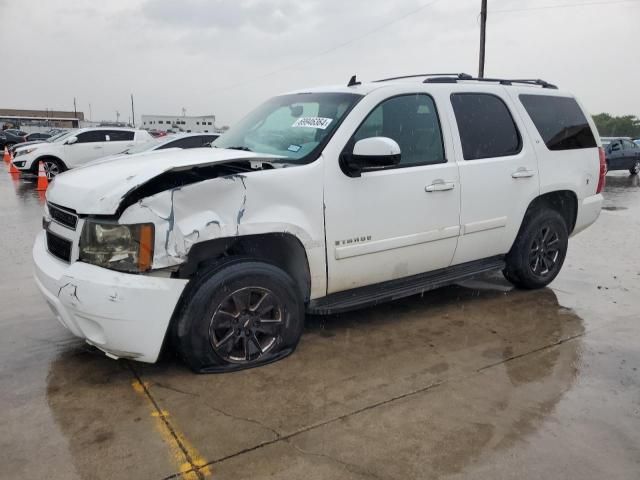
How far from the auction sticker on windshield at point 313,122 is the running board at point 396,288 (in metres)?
1.19

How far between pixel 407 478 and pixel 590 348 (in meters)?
2.17

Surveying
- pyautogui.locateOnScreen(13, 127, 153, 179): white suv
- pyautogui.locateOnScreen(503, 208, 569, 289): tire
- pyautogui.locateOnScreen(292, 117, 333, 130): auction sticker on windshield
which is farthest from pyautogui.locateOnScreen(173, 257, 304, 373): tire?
pyautogui.locateOnScreen(13, 127, 153, 179): white suv

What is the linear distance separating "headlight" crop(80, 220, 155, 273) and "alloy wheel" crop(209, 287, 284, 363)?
539 millimetres

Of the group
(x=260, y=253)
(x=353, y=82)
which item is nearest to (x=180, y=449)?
(x=260, y=253)

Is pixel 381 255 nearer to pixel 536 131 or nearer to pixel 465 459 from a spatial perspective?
pixel 465 459

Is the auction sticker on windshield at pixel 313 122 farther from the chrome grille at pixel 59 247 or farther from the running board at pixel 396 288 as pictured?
the chrome grille at pixel 59 247

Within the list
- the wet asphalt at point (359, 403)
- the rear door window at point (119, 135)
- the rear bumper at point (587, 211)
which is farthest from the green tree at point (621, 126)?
the wet asphalt at point (359, 403)

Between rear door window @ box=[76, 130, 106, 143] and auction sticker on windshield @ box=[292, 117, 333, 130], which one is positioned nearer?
auction sticker on windshield @ box=[292, 117, 333, 130]

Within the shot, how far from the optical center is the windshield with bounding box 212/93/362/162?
11.9 ft

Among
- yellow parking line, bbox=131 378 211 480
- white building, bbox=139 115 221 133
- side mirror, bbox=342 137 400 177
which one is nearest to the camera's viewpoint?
yellow parking line, bbox=131 378 211 480

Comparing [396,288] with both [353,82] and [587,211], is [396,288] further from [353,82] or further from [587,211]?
[587,211]

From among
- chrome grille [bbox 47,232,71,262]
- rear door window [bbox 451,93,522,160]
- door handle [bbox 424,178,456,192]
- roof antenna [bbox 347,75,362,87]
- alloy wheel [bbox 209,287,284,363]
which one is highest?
roof antenna [bbox 347,75,362,87]

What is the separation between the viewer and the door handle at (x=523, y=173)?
4468 mm

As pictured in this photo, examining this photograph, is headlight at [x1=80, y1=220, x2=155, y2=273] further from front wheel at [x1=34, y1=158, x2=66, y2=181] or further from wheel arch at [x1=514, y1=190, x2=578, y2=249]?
front wheel at [x1=34, y1=158, x2=66, y2=181]
